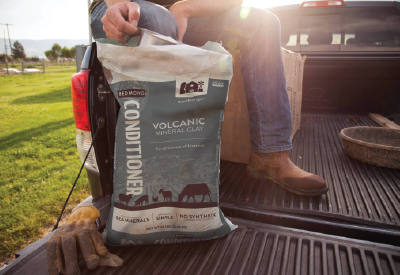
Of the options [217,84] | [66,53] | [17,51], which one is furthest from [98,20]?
[17,51]

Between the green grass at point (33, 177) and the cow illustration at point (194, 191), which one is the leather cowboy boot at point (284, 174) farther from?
the green grass at point (33, 177)

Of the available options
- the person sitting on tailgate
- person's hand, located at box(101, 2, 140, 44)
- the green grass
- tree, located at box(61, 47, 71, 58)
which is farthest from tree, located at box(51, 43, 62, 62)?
person's hand, located at box(101, 2, 140, 44)

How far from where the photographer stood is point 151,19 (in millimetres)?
867

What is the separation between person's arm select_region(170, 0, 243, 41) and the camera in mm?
1122

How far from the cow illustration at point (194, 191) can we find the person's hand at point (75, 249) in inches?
11.3

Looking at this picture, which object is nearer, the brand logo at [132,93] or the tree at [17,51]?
the brand logo at [132,93]

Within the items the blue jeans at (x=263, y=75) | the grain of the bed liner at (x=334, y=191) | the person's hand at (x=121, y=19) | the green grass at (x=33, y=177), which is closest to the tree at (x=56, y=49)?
the green grass at (x=33, y=177)

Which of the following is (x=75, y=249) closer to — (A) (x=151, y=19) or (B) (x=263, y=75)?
(A) (x=151, y=19)

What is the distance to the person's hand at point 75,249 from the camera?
734 mm

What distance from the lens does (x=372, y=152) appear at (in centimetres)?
149

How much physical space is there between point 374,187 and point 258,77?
2.67 feet

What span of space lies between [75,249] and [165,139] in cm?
43

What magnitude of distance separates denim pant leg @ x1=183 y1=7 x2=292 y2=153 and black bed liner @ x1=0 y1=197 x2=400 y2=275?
52cm

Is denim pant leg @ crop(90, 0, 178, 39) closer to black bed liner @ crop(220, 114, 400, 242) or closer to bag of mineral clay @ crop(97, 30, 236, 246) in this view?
bag of mineral clay @ crop(97, 30, 236, 246)
